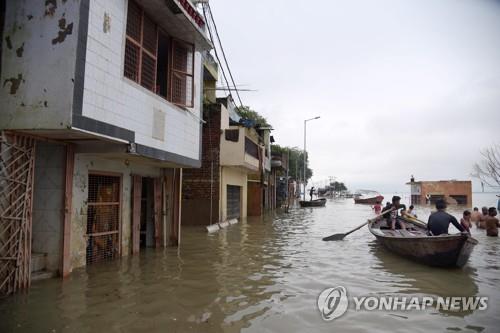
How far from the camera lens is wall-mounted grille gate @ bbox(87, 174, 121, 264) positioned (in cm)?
821

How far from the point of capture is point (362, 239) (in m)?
14.4

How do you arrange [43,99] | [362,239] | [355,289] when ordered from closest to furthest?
[43,99], [355,289], [362,239]

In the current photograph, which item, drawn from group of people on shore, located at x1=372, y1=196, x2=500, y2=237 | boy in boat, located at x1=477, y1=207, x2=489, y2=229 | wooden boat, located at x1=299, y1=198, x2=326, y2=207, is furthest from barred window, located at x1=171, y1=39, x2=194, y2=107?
wooden boat, located at x1=299, y1=198, x2=326, y2=207

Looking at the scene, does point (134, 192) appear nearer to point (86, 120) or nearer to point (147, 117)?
point (147, 117)

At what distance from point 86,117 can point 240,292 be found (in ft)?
13.5

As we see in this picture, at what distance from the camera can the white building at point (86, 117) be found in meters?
5.74

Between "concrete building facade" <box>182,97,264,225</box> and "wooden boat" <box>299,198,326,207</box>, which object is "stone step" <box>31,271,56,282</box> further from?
"wooden boat" <box>299,198,326,207</box>

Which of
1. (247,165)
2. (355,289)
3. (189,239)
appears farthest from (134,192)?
(247,165)

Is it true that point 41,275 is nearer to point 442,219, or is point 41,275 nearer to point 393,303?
point 393,303

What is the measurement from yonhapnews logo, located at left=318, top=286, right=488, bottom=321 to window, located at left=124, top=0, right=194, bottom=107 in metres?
5.93

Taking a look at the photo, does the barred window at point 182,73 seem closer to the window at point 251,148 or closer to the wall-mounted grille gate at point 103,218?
the wall-mounted grille gate at point 103,218

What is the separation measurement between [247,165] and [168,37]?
9774mm

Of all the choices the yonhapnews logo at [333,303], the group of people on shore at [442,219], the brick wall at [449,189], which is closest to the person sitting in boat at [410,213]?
the group of people on shore at [442,219]

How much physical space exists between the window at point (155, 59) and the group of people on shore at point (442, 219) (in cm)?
718
